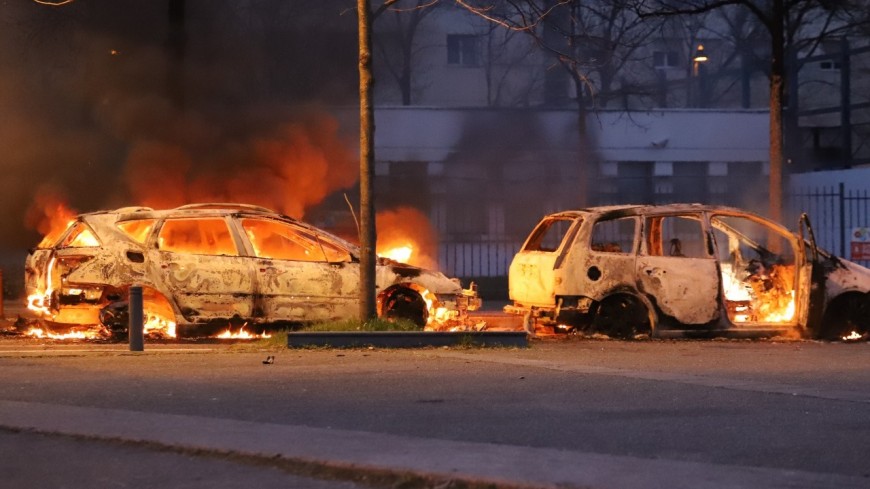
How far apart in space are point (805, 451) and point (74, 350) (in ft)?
26.9

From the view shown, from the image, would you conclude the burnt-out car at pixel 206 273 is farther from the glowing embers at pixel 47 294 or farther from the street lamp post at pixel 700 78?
the street lamp post at pixel 700 78

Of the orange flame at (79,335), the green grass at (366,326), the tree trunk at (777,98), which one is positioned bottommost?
the orange flame at (79,335)

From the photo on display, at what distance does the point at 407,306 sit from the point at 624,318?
8.37 feet

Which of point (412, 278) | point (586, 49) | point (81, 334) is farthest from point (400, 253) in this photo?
point (586, 49)

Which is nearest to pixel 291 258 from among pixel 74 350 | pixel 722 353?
pixel 74 350

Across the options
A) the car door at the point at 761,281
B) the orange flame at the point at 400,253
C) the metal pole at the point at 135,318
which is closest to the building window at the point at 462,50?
the orange flame at the point at 400,253

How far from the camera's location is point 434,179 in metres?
31.8

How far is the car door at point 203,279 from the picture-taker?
13352mm

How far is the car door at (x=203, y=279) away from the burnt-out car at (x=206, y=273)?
0.01m

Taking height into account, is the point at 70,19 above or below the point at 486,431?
above

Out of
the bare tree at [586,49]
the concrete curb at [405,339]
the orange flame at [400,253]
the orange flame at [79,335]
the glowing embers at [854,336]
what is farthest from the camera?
the bare tree at [586,49]

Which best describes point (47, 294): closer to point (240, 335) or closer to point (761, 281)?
point (240, 335)

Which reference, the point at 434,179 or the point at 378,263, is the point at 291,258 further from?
the point at 434,179

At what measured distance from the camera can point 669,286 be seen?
13547 mm
